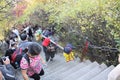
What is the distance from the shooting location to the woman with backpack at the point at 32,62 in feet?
18.9

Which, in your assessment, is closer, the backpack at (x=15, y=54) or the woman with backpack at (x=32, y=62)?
the woman with backpack at (x=32, y=62)

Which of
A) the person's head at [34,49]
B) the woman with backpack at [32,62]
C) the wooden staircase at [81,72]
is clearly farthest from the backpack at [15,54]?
the person's head at [34,49]

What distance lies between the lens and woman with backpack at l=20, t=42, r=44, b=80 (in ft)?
18.9

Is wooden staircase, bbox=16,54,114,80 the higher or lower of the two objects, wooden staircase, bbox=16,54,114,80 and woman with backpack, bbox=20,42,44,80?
the lower

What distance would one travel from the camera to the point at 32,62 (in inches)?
237

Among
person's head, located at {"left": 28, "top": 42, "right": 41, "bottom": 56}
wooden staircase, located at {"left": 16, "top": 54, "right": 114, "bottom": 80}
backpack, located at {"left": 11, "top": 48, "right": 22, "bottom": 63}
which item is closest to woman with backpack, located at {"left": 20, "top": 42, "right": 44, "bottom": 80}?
person's head, located at {"left": 28, "top": 42, "right": 41, "bottom": 56}

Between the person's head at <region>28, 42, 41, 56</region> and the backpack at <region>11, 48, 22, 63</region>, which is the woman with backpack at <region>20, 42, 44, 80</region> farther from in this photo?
the backpack at <region>11, 48, 22, 63</region>

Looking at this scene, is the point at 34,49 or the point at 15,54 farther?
the point at 15,54

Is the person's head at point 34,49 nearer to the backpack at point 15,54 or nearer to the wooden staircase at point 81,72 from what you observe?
the backpack at point 15,54

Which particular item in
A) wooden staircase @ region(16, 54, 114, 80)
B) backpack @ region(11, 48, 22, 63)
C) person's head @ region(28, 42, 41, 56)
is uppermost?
person's head @ region(28, 42, 41, 56)

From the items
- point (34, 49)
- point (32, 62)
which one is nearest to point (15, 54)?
point (32, 62)

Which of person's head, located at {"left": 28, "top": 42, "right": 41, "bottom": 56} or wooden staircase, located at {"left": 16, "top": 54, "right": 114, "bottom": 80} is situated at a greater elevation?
person's head, located at {"left": 28, "top": 42, "right": 41, "bottom": 56}

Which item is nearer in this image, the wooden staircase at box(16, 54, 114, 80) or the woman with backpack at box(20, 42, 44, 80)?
the woman with backpack at box(20, 42, 44, 80)

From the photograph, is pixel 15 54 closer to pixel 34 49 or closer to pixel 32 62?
pixel 32 62
